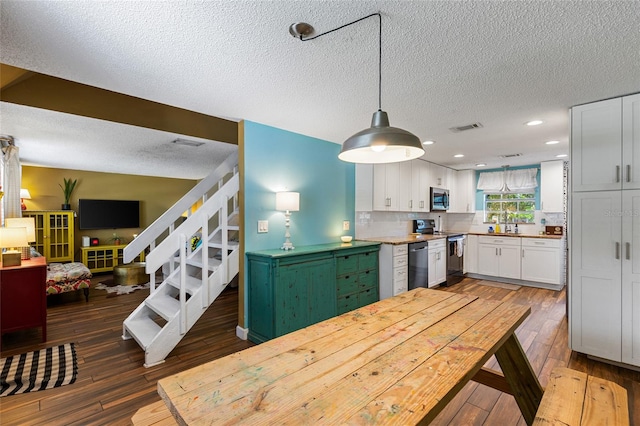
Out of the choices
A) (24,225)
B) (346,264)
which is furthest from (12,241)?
(346,264)

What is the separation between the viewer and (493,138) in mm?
3777

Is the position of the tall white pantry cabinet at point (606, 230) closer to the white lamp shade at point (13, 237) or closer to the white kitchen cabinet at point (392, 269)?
the white kitchen cabinet at point (392, 269)

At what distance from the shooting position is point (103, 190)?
6770 mm

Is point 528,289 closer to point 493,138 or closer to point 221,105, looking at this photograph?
point 493,138

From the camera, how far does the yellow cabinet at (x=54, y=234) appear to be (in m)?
5.79

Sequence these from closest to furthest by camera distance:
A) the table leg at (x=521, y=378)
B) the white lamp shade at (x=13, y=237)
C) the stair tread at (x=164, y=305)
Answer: the table leg at (x=521, y=378) < the stair tread at (x=164, y=305) < the white lamp shade at (x=13, y=237)


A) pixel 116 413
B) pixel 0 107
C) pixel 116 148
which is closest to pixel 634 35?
pixel 116 413

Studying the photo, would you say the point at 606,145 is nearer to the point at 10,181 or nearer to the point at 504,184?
the point at 504,184

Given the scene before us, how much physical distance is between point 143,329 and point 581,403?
3.28m

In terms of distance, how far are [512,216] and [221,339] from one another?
590 cm

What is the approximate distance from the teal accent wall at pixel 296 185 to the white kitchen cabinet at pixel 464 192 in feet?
10.7

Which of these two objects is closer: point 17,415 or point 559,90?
point 17,415

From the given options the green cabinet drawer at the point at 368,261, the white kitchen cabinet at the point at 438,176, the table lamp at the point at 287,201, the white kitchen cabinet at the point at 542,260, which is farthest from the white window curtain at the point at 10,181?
the white kitchen cabinet at the point at 542,260

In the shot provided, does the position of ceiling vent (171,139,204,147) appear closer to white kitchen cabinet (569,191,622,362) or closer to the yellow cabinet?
the yellow cabinet
